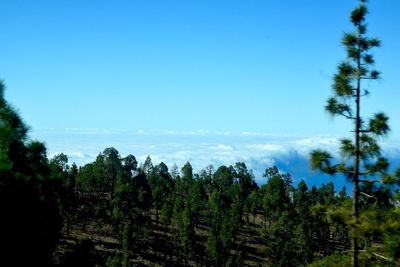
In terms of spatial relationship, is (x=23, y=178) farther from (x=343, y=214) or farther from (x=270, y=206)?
(x=270, y=206)

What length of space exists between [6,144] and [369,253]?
602 inches

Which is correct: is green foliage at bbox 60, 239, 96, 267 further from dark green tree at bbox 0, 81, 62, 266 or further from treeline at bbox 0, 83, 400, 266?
dark green tree at bbox 0, 81, 62, 266

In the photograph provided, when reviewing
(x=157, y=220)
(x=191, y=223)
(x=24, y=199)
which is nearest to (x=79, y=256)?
(x=24, y=199)

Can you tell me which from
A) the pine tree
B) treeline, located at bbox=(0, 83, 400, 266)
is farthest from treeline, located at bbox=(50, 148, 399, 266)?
the pine tree

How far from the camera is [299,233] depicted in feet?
378

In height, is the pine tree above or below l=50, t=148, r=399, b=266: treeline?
above

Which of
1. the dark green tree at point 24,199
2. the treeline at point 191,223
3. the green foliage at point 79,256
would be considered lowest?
the treeline at point 191,223

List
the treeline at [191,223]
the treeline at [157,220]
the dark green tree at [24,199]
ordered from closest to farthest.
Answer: the dark green tree at [24,199], the treeline at [157,220], the treeline at [191,223]

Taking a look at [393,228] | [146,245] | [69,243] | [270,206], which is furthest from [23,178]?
[270,206]

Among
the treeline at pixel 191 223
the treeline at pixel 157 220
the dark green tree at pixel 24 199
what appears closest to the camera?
the dark green tree at pixel 24 199

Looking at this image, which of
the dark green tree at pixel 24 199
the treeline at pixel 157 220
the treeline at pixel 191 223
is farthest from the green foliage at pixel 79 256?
the treeline at pixel 191 223

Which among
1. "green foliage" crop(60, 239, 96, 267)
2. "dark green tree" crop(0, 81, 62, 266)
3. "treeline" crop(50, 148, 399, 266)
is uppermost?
"dark green tree" crop(0, 81, 62, 266)

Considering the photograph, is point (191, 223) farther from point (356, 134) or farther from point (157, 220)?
point (356, 134)

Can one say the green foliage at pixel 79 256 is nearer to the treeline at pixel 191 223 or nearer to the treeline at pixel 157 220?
the treeline at pixel 157 220
